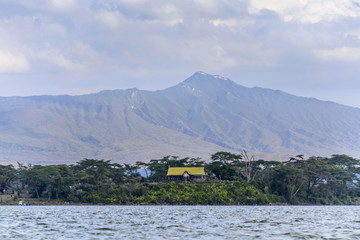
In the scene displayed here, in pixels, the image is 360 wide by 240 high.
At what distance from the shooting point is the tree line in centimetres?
12625

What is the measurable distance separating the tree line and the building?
3.41 meters

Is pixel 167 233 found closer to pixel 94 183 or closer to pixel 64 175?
pixel 94 183

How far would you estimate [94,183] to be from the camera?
437ft

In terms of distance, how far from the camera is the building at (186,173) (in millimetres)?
145750

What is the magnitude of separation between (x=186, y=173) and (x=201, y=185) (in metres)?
15.2

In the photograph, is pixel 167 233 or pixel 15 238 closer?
pixel 15 238

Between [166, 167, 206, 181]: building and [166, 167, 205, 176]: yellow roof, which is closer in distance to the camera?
[166, 167, 206, 181]: building

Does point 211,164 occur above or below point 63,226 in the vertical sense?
above

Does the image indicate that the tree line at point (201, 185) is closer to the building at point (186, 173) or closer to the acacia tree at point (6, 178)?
the acacia tree at point (6, 178)

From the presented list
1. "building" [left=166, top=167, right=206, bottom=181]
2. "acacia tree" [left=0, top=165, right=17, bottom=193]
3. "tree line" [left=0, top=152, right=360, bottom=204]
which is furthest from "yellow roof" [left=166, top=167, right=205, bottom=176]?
"acacia tree" [left=0, top=165, right=17, bottom=193]

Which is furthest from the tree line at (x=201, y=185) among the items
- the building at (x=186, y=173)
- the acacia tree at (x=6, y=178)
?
the building at (x=186, y=173)

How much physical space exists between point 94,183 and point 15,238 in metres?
89.4

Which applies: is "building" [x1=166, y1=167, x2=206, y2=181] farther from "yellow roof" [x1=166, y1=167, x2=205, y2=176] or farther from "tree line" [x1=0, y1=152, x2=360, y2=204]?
"tree line" [x1=0, y1=152, x2=360, y2=204]

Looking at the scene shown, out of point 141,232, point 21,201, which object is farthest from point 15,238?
point 21,201
